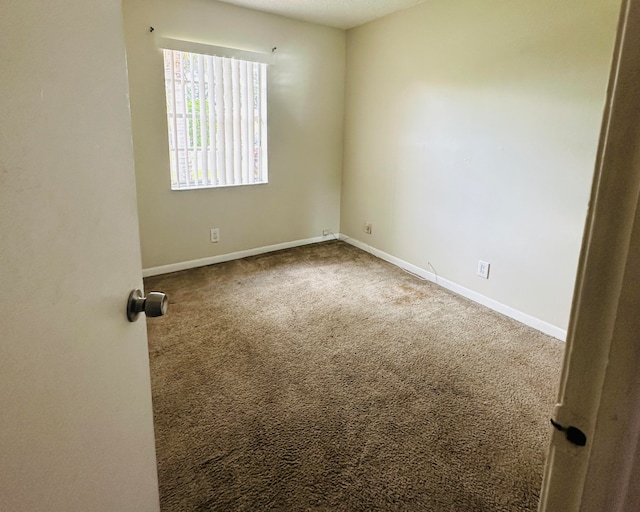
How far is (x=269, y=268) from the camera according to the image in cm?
377

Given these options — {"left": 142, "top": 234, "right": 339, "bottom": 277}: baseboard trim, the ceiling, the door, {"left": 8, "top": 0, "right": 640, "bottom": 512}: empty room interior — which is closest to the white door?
{"left": 8, "top": 0, "right": 640, "bottom": 512}: empty room interior

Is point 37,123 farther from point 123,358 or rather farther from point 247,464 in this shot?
point 247,464

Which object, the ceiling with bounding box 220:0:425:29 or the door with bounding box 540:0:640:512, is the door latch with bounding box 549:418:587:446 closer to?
the door with bounding box 540:0:640:512

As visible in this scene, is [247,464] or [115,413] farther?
[247,464]

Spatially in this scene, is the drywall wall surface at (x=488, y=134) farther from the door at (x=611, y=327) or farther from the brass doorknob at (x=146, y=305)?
the brass doorknob at (x=146, y=305)

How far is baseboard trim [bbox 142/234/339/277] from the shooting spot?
3572 mm

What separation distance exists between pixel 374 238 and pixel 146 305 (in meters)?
3.51

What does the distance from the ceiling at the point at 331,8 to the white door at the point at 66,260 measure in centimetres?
303

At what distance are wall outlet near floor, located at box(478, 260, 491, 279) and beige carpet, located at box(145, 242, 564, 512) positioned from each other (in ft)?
0.80

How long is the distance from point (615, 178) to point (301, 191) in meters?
3.95

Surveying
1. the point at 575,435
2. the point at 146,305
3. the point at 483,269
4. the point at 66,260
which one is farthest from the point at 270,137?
the point at 575,435

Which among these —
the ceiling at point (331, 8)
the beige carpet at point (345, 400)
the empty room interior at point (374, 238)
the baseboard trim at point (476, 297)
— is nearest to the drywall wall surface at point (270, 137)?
the empty room interior at point (374, 238)

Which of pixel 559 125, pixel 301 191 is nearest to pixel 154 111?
pixel 301 191

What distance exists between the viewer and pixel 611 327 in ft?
1.33
